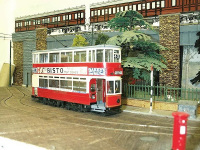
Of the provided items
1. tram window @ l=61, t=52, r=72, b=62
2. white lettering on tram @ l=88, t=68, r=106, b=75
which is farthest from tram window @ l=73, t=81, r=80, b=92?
tram window @ l=61, t=52, r=72, b=62

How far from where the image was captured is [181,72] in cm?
1845

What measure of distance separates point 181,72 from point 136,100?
463 cm

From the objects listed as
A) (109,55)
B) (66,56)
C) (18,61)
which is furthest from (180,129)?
(18,61)

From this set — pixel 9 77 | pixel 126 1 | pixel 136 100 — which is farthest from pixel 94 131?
pixel 9 77

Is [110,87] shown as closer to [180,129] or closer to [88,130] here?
[88,130]

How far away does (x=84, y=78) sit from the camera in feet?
47.3

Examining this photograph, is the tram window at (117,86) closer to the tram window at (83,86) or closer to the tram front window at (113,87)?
the tram front window at (113,87)

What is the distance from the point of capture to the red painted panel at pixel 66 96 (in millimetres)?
14445

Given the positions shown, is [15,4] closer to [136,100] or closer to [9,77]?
[9,77]

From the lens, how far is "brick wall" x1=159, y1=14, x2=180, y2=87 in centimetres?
1786

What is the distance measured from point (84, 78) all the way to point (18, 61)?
18.0 meters

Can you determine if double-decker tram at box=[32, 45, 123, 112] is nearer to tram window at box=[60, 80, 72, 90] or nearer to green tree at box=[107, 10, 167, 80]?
tram window at box=[60, 80, 72, 90]

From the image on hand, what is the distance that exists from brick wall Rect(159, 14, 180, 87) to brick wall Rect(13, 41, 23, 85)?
1835 centimetres

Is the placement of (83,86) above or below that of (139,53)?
below
